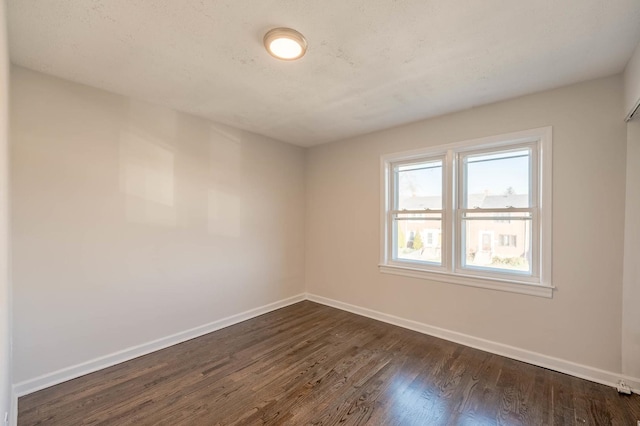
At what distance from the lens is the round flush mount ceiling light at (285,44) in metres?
1.78

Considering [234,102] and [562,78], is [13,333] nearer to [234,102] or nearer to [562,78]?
[234,102]

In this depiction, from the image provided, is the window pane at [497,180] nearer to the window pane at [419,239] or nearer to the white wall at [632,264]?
the window pane at [419,239]

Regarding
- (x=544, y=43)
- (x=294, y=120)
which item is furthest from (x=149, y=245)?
(x=544, y=43)

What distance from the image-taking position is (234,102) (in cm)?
291

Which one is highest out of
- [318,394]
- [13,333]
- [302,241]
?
[302,241]

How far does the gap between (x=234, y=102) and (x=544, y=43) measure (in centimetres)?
261

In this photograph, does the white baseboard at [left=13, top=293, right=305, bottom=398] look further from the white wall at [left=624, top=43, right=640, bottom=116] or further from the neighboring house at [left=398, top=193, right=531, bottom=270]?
the white wall at [left=624, top=43, right=640, bottom=116]

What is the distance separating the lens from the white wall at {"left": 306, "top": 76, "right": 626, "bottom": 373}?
234cm

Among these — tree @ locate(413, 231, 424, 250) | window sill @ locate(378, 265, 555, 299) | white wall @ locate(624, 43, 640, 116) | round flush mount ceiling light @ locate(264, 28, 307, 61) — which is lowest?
window sill @ locate(378, 265, 555, 299)

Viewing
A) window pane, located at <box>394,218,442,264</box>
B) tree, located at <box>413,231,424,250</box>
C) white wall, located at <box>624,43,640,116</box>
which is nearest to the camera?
white wall, located at <box>624,43,640,116</box>

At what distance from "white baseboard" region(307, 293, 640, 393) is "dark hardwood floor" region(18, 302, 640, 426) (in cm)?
8

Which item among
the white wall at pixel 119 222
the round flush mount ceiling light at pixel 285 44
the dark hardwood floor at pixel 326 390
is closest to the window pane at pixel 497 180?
the dark hardwood floor at pixel 326 390

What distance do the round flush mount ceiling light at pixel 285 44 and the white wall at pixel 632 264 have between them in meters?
2.63

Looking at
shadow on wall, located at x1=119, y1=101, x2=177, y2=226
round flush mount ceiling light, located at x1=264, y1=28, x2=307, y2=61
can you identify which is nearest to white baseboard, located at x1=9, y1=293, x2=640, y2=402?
shadow on wall, located at x1=119, y1=101, x2=177, y2=226
